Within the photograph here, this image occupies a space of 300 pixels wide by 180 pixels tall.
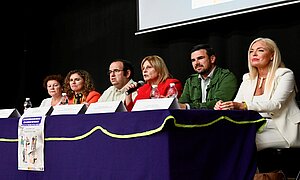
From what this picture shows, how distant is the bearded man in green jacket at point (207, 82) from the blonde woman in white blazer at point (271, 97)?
0.50ft

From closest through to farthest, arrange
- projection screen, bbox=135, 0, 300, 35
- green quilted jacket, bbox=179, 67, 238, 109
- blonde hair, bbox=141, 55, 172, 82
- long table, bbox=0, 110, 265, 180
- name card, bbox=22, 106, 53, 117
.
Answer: long table, bbox=0, 110, 265, 180 < name card, bbox=22, 106, 53, 117 < green quilted jacket, bbox=179, 67, 238, 109 < blonde hair, bbox=141, 55, 172, 82 < projection screen, bbox=135, 0, 300, 35

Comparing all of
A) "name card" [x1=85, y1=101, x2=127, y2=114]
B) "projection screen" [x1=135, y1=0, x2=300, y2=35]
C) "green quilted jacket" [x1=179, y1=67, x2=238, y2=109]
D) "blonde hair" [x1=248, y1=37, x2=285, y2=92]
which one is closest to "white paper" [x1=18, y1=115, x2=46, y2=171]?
"name card" [x1=85, y1=101, x2=127, y2=114]

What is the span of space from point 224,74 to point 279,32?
779 millimetres

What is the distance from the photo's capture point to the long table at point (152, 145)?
5.47 feet

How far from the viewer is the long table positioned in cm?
167

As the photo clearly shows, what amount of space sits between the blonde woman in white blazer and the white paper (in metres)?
0.89

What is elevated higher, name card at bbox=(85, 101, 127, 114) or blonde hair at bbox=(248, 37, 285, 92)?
blonde hair at bbox=(248, 37, 285, 92)

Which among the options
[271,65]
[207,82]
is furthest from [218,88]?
[271,65]

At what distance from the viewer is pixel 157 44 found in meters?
4.22

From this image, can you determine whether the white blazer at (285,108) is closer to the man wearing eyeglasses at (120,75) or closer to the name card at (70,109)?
the name card at (70,109)

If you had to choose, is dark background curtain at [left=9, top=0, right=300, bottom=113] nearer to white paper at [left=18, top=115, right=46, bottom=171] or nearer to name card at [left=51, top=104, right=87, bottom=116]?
name card at [left=51, top=104, right=87, bottom=116]

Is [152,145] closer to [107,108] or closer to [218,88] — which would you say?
[107,108]

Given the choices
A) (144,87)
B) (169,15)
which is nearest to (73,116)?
(144,87)

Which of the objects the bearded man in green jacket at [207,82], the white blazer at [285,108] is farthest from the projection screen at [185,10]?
the white blazer at [285,108]
